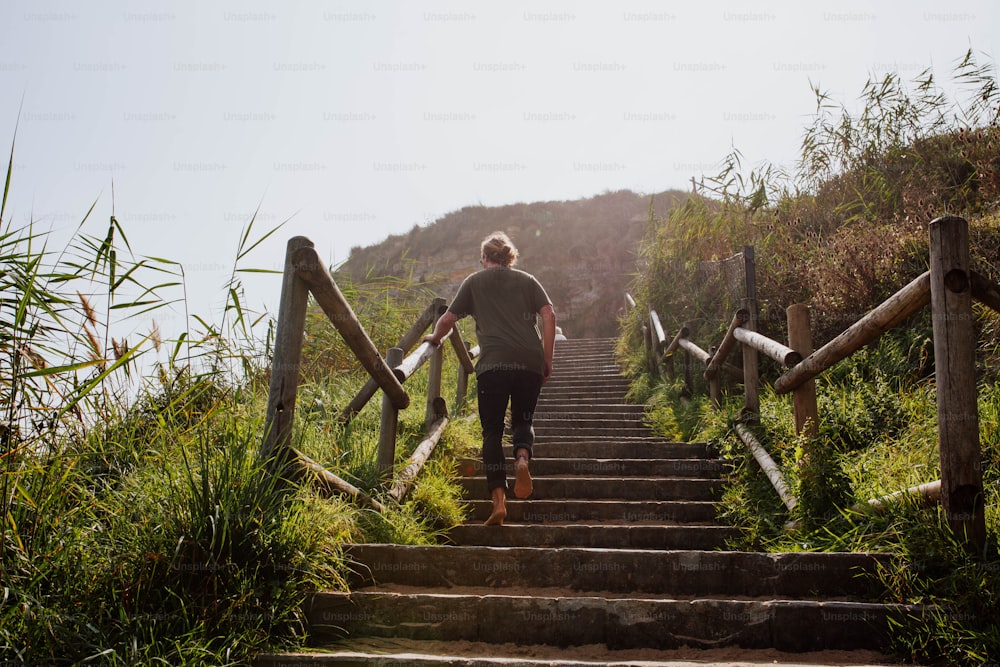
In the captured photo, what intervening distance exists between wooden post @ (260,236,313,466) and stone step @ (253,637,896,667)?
2.67 feet

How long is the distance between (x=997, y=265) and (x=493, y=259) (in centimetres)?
408

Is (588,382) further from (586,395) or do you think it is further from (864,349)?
(864,349)

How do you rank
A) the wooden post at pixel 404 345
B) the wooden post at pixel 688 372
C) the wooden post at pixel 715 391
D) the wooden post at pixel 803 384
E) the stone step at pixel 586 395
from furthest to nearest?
the stone step at pixel 586 395 < the wooden post at pixel 688 372 < the wooden post at pixel 715 391 < the wooden post at pixel 404 345 < the wooden post at pixel 803 384

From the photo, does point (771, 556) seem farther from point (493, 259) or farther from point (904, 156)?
point (904, 156)

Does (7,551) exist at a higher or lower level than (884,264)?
lower

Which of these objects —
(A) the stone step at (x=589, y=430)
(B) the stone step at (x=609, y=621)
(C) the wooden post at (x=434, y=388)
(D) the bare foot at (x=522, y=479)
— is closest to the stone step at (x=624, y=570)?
(B) the stone step at (x=609, y=621)

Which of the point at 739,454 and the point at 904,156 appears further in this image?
the point at 904,156

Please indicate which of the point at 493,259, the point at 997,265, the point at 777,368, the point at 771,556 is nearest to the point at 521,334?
the point at 493,259

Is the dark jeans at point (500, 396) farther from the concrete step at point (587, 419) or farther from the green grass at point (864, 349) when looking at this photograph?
the concrete step at point (587, 419)

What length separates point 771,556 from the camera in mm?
3039

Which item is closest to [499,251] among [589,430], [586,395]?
[589,430]

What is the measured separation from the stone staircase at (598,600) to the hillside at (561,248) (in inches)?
696

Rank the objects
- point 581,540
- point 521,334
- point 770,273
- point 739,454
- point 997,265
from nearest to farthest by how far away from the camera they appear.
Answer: point 581,540 → point 521,334 → point 739,454 → point 997,265 → point 770,273

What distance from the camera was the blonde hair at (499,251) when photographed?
436 cm
